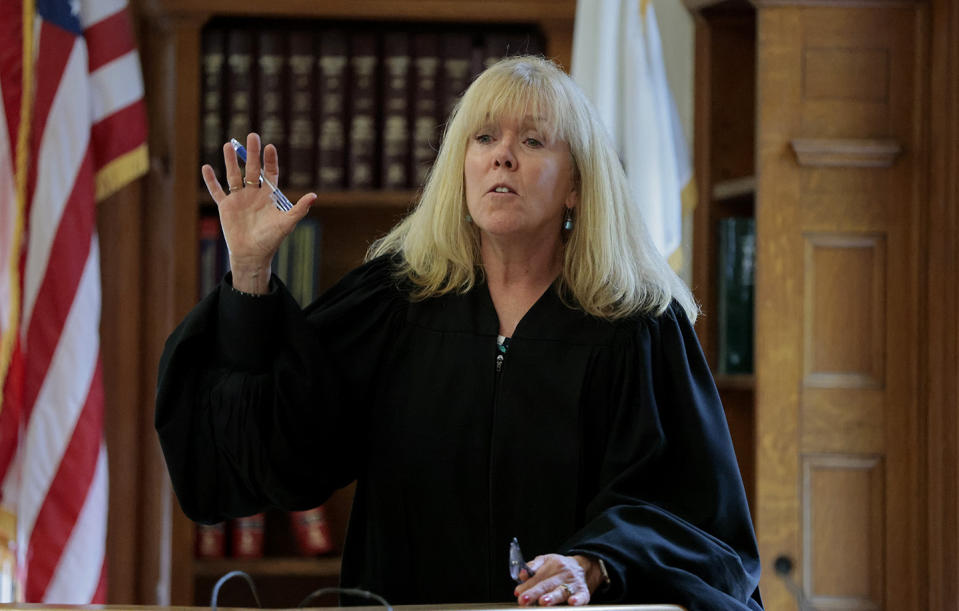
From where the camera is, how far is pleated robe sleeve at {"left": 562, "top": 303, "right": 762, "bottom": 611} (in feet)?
4.76

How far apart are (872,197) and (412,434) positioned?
4.53 ft

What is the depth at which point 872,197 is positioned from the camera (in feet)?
8.48

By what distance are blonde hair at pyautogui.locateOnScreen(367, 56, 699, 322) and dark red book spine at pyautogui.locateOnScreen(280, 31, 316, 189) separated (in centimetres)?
134

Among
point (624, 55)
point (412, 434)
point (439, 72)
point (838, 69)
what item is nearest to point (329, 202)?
point (439, 72)

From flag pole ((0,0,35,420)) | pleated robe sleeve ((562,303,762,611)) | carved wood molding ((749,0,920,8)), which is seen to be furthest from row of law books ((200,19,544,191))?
pleated robe sleeve ((562,303,762,611))

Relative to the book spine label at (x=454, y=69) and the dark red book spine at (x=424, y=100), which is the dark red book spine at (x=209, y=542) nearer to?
the dark red book spine at (x=424, y=100)

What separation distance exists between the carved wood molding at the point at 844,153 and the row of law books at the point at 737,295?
0.95ft

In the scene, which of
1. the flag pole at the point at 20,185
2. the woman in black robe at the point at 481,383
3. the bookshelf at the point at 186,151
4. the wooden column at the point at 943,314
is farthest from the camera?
the bookshelf at the point at 186,151

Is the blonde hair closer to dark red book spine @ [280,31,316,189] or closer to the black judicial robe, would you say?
the black judicial robe

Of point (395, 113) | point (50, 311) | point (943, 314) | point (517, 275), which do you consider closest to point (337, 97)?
point (395, 113)

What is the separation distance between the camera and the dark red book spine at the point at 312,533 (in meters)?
3.17

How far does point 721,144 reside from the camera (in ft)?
9.84

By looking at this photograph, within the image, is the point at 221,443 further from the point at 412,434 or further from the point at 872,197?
the point at 872,197

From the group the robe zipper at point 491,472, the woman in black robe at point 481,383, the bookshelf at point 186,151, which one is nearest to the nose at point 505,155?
the woman in black robe at point 481,383
